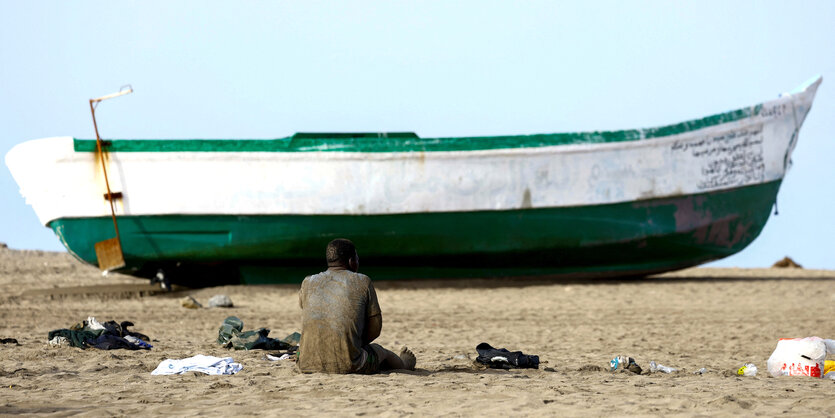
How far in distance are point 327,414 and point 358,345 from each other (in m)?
0.98

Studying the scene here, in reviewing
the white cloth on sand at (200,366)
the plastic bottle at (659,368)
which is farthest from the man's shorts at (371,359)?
the plastic bottle at (659,368)

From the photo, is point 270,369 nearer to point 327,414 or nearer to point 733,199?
point 327,414

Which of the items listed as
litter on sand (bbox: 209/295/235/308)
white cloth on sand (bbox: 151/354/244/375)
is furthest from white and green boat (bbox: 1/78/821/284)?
white cloth on sand (bbox: 151/354/244/375)

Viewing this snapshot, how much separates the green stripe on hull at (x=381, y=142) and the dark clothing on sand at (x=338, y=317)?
8.01 meters

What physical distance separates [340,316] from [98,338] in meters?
2.77

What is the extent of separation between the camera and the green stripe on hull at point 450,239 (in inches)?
491

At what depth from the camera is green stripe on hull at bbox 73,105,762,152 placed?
1222 centimetres

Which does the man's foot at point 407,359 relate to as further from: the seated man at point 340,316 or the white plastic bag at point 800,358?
the white plastic bag at point 800,358

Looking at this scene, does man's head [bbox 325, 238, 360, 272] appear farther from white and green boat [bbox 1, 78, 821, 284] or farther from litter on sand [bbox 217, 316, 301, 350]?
white and green boat [bbox 1, 78, 821, 284]

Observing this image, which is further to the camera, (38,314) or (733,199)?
(733,199)

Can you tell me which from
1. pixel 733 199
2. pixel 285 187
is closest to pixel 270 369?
pixel 285 187

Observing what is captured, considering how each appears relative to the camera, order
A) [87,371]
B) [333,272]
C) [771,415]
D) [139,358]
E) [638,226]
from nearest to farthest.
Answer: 1. [771,415]
2. [333,272]
3. [87,371]
4. [139,358]
5. [638,226]

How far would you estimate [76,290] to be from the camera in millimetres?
12133

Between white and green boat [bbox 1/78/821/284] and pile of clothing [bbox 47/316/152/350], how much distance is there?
5825mm
